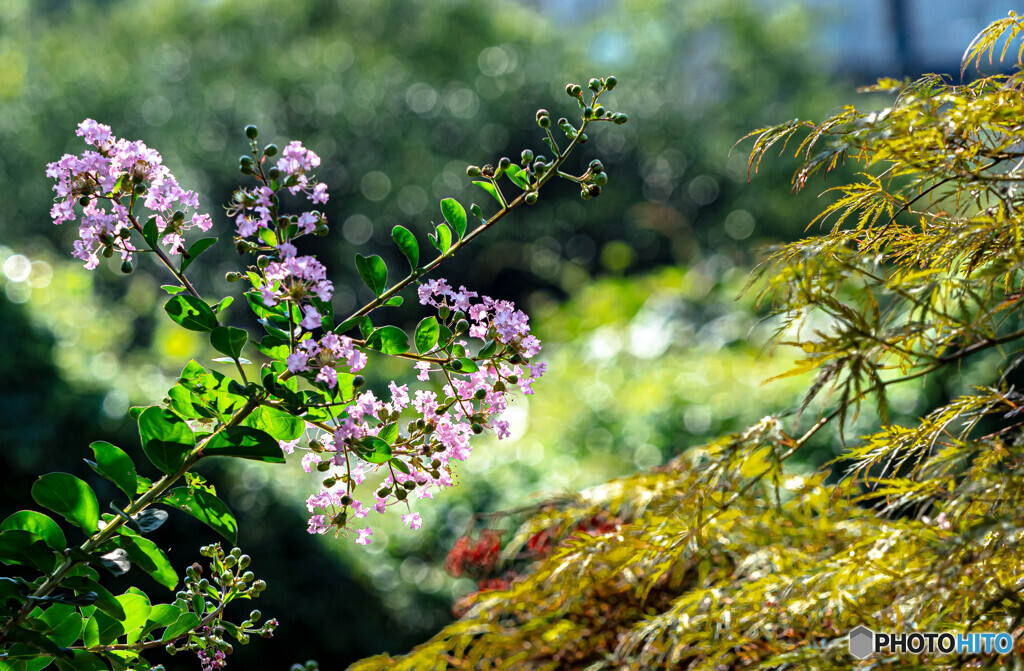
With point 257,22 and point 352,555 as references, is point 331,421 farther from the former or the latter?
point 257,22

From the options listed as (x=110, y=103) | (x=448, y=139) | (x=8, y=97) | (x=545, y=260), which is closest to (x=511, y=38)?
(x=448, y=139)

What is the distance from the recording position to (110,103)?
1078 cm

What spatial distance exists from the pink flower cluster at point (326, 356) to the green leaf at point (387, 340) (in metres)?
0.04

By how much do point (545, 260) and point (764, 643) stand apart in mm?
10893

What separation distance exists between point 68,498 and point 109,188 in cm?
30

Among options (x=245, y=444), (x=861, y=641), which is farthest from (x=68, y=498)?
(x=861, y=641)

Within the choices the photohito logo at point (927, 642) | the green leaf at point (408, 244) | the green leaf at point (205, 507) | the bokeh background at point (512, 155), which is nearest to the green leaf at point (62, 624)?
the green leaf at point (205, 507)

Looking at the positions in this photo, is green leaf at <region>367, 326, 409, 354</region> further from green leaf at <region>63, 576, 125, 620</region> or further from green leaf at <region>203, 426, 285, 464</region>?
green leaf at <region>63, 576, 125, 620</region>

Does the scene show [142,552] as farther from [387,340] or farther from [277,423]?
[387,340]

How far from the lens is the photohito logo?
36.2 inches

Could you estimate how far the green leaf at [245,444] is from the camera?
0.82 m

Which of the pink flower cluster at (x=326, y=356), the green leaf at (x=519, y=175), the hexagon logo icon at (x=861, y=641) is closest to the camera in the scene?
the pink flower cluster at (x=326, y=356)

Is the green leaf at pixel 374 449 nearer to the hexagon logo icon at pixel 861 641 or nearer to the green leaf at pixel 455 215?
the green leaf at pixel 455 215

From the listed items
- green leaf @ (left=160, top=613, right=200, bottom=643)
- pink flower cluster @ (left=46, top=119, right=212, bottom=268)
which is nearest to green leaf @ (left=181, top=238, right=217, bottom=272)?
pink flower cluster @ (left=46, top=119, right=212, bottom=268)
